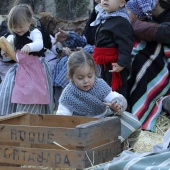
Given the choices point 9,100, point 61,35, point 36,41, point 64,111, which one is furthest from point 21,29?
point 64,111

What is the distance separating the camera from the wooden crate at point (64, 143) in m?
3.62

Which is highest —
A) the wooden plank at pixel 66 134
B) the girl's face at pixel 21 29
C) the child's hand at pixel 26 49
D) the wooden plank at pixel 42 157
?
the girl's face at pixel 21 29

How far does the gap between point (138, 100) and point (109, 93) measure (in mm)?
1100

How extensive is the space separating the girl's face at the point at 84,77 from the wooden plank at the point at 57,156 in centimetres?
55

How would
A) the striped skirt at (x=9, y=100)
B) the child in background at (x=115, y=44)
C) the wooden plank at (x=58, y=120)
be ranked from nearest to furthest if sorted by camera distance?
the wooden plank at (x=58, y=120)
the child in background at (x=115, y=44)
the striped skirt at (x=9, y=100)

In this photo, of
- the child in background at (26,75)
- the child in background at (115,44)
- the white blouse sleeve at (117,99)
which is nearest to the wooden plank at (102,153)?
the white blouse sleeve at (117,99)

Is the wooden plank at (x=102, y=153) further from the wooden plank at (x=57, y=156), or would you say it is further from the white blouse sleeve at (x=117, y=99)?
the white blouse sleeve at (x=117, y=99)

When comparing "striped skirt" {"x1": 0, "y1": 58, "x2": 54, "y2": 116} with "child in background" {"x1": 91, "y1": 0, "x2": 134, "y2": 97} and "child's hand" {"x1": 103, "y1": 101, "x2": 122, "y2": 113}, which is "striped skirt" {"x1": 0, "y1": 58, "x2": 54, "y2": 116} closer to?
"child in background" {"x1": 91, "y1": 0, "x2": 134, "y2": 97}

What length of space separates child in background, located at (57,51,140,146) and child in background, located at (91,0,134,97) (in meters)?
0.83

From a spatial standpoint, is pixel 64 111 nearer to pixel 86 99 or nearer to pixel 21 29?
pixel 86 99

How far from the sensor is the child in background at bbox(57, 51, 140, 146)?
430cm

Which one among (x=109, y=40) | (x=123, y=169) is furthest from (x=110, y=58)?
(x=123, y=169)

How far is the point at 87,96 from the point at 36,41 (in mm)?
1694

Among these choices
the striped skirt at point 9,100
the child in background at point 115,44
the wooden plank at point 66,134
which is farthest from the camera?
the striped skirt at point 9,100
